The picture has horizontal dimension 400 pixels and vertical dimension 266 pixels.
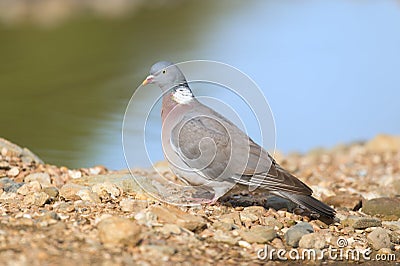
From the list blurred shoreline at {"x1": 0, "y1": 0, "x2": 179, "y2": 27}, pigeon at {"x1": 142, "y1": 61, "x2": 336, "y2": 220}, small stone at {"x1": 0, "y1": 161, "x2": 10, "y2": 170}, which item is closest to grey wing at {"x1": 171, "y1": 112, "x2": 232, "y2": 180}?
pigeon at {"x1": 142, "y1": 61, "x2": 336, "y2": 220}

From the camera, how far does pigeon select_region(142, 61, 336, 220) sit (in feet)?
19.9

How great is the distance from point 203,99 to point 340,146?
369cm

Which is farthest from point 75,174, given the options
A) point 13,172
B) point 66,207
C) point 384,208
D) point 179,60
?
point 179,60

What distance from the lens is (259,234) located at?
561cm

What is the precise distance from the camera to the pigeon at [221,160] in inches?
239

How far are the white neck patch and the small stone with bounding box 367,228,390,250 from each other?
5.99 ft

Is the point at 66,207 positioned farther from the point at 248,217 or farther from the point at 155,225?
the point at 248,217

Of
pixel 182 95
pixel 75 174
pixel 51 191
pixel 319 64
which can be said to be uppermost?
pixel 319 64

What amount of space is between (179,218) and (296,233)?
90cm

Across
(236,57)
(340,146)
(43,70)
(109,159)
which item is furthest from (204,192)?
(236,57)

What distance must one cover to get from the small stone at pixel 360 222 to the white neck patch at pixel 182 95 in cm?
162

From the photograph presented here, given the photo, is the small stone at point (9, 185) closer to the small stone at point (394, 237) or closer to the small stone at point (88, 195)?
the small stone at point (88, 195)

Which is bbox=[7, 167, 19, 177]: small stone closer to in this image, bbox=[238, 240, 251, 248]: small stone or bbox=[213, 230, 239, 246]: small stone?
bbox=[213, 230, 239, 246]: small stone

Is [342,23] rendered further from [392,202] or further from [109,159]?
[392,202]
